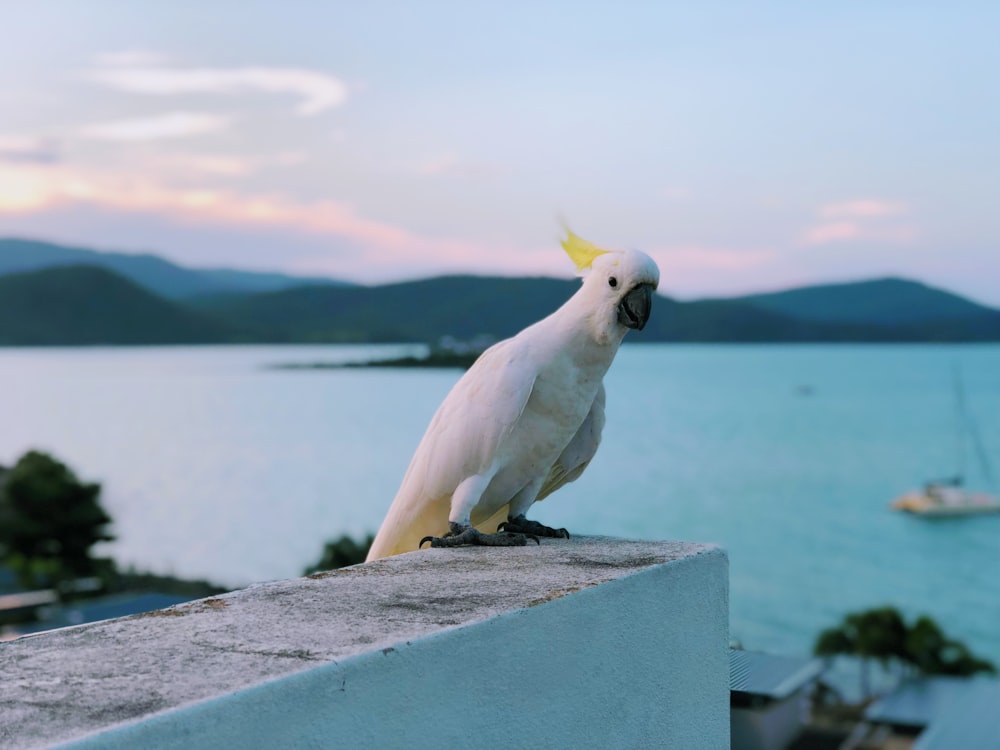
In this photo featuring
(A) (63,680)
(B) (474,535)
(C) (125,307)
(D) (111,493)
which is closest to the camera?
(A) (63,680)

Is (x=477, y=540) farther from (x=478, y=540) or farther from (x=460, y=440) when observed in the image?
(x=460, y=440)

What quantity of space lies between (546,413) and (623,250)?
469 mm

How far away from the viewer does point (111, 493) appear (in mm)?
44875

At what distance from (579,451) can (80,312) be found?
53.2 metres

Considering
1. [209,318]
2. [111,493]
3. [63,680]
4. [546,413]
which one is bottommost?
[111,493]

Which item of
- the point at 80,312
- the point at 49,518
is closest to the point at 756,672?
the point at 49,518

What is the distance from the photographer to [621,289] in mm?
2492

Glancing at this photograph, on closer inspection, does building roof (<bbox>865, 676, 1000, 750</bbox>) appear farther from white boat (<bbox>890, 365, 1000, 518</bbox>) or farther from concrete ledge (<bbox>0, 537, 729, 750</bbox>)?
white boat (<bbox>890, 365, 1000, 518</bbox>)

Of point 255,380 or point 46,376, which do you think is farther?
point 46,376

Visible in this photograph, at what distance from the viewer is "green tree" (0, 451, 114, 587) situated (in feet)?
69.4

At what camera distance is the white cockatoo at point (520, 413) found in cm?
252

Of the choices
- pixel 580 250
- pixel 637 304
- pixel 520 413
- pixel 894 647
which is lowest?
pixel 894 647

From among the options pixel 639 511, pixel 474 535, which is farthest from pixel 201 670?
pixel 639 511

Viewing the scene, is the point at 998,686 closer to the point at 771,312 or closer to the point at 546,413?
the point at 546,413
